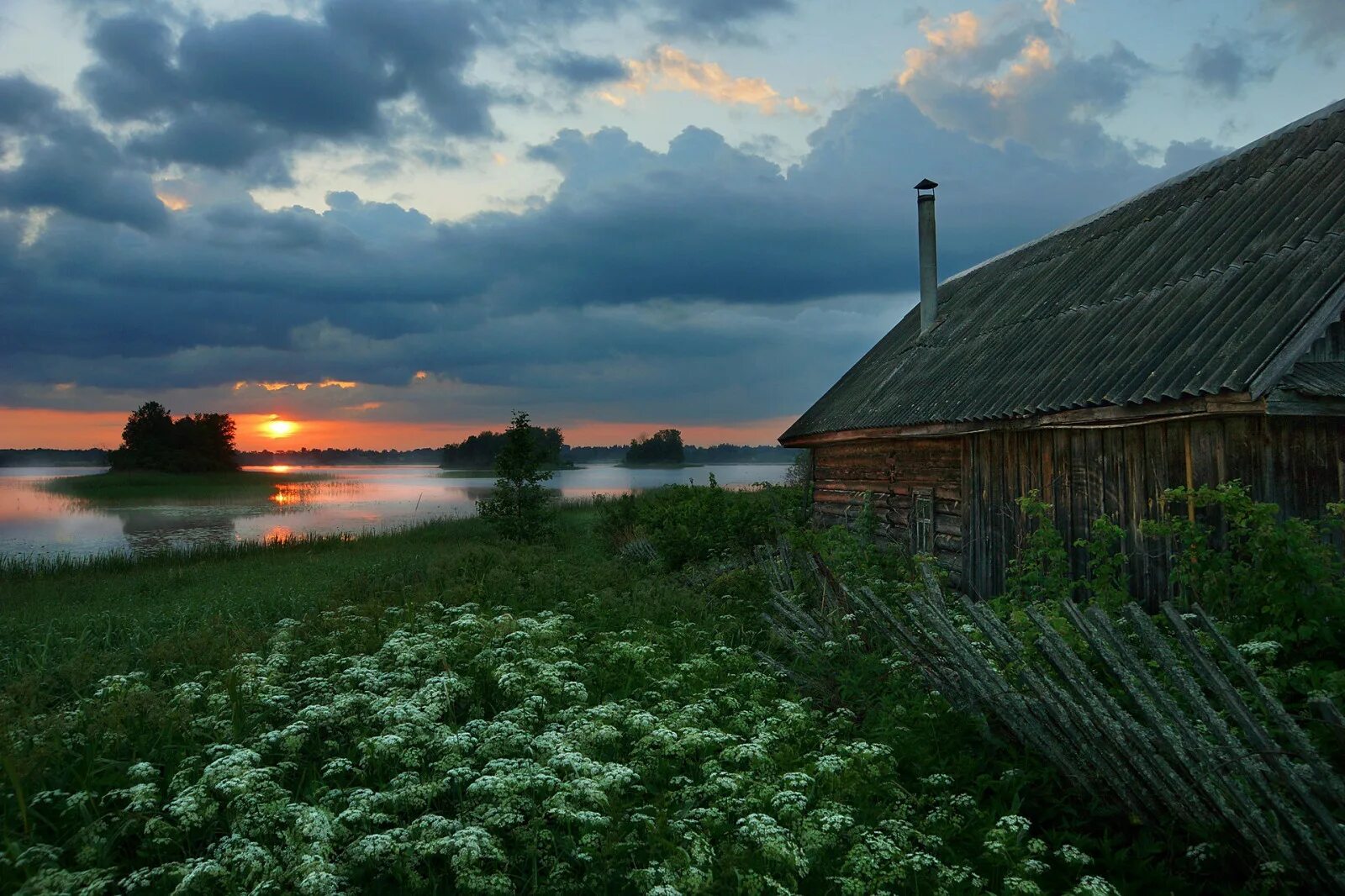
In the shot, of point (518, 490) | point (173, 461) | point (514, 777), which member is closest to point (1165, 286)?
point (514, 777)

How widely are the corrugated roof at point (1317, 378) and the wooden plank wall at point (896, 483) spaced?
4592 mm

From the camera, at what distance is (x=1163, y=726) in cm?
394

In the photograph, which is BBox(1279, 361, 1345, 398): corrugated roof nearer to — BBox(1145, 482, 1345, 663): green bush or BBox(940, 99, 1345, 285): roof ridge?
BBox(1145, 482, 1345, 663): green bush

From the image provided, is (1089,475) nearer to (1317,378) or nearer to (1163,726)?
(1317,378)

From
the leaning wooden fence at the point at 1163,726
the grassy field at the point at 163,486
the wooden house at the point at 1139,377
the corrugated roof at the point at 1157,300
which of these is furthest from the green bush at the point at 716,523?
the grassy field at the point at 163,486

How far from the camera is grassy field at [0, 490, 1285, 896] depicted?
3.83 meters

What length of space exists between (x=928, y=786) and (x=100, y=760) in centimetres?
550

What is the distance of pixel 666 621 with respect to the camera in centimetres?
A: 992

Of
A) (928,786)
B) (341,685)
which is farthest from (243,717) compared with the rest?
(928,786)

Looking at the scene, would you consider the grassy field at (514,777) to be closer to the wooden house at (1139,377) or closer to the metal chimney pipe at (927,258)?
the wooden house at (1139,377)

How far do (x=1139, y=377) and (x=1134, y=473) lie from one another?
40.7 inches

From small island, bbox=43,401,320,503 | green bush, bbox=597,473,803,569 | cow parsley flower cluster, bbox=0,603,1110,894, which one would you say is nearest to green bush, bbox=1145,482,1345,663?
cow parsley flower cluster, bbox=0,603,1110,894

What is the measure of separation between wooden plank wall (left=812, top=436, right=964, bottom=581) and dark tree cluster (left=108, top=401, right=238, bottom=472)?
272ft

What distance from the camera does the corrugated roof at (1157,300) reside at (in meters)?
7.34
